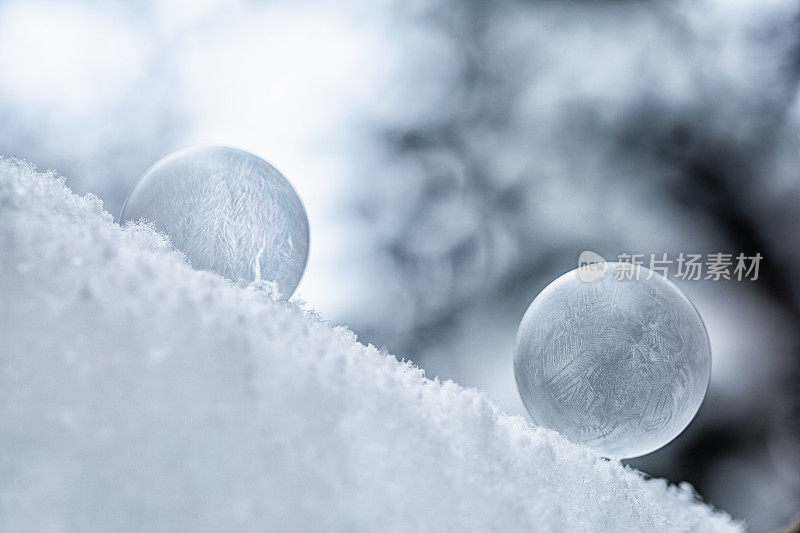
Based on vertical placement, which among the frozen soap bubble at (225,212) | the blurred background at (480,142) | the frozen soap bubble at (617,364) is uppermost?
the blurred background at (480,142)

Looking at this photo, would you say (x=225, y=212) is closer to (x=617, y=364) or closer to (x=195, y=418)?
(x=617, y=364)

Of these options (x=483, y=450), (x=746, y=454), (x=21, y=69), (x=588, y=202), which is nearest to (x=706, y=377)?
(x=483, y=450)

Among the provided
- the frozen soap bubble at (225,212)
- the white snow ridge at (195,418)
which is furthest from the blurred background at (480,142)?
the white snow ridge at (195,418)

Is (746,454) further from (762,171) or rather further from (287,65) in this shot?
(287,65)

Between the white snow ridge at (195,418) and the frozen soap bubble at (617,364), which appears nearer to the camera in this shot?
the white snow ridge at (195,418)

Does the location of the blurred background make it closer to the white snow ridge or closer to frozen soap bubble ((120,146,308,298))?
frozen soap bubble ((120,146,308,298))

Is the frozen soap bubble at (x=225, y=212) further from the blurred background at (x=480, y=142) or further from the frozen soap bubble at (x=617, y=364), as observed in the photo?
the blurred background at (x=480, y=142)

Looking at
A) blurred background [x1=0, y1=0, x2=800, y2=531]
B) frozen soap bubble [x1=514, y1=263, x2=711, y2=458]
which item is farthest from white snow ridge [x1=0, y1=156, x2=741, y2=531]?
blurred background [x1=0, y1=0, x2=800, y2=531]
